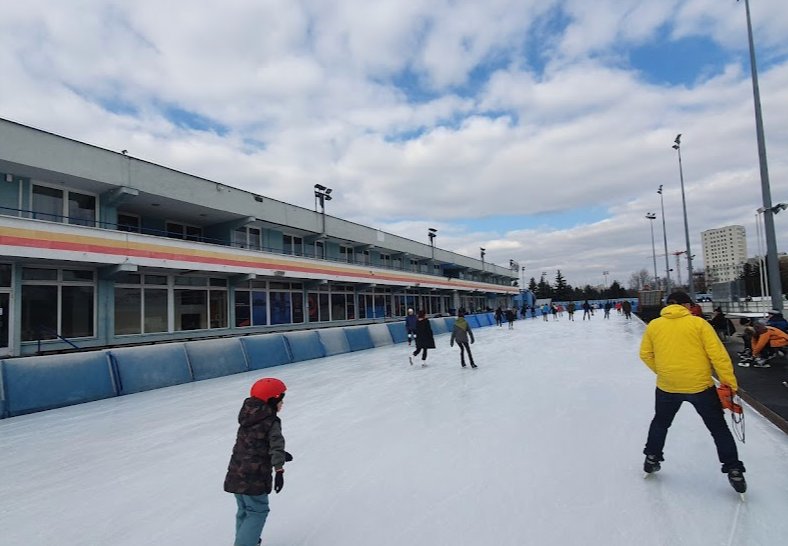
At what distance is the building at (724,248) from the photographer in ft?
347

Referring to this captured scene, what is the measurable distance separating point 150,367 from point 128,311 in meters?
8.34

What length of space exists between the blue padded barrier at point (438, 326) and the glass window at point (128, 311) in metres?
14.6

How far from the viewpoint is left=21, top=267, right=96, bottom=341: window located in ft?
46.3

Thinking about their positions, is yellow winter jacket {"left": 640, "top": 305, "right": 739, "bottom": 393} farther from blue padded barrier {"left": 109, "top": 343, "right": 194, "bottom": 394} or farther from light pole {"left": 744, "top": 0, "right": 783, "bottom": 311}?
blue padded barrier {"left": 109, "top": 343, "right": 194, "bottom": 394}

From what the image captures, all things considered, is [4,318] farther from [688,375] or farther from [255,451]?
[688,375]

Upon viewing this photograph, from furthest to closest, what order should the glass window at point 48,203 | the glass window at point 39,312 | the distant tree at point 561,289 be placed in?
1. the distant tree at point 561,289
2. the glass window at point 48,203
3. the glass window at point 39,312

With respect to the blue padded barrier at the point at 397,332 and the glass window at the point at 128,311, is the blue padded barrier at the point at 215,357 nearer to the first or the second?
the glass window at the point at 128,311

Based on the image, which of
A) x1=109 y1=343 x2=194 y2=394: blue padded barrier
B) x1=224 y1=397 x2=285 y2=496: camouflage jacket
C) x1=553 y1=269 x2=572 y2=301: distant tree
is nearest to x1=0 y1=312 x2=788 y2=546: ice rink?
x1=224 y1=397 x2=285 y2=496: camouflage jacket

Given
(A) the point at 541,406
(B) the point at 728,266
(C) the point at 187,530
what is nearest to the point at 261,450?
(C) the point at 187,530

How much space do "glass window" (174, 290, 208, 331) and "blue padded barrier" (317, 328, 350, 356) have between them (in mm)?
6702

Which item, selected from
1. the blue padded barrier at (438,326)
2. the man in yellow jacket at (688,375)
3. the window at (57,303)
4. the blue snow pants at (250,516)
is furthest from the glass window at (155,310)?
the man in yellow jacket at (688,375)

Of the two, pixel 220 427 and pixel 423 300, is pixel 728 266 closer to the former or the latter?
pixel 423 300

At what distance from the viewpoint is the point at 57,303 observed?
582 inches

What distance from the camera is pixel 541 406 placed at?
22.5 ft
